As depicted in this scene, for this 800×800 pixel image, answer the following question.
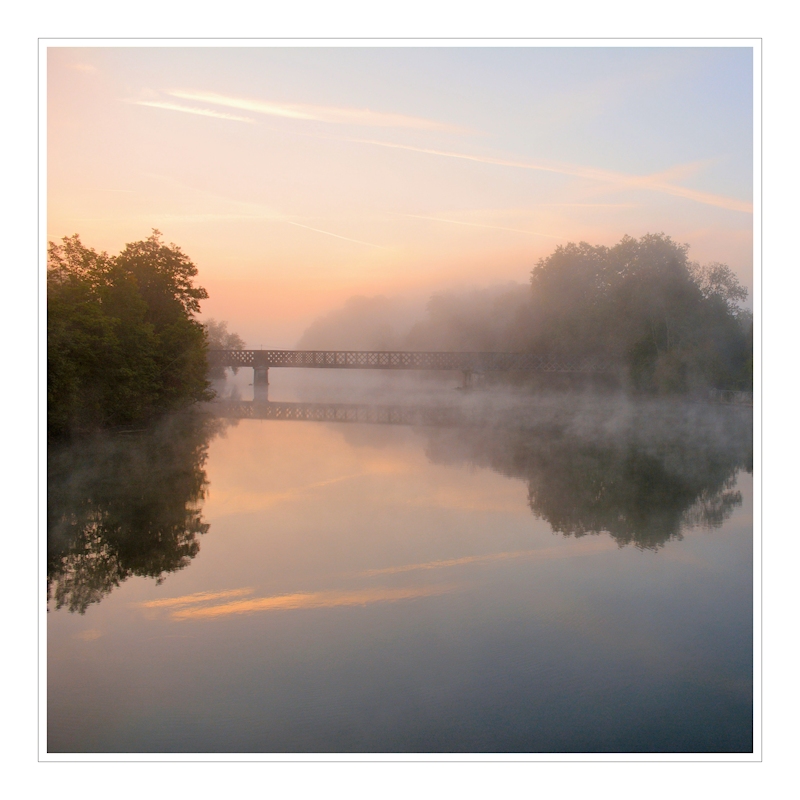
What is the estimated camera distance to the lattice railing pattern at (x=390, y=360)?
42.7m

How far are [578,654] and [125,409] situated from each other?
18.9 metres

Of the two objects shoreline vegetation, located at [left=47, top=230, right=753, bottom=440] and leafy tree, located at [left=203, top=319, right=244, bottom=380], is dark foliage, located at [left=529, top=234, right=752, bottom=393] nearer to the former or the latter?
shoreline vegetation, located at [left=47, top=230, right=753, bottom=440]

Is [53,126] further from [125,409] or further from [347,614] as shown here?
[125,409]

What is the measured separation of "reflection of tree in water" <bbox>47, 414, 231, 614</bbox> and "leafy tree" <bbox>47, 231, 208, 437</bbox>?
1813 mm

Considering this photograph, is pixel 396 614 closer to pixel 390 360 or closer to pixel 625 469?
pixel 625 469

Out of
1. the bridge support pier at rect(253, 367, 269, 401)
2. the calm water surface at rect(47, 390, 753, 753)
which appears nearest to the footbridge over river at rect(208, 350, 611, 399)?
the bridge support pier at rect(253, 367, 269, 401)

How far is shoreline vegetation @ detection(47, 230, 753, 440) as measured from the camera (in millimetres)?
18797

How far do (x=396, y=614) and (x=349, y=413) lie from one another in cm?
2481

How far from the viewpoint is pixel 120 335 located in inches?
851
